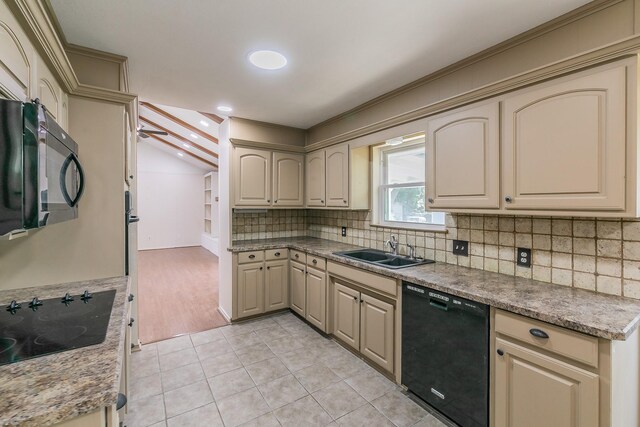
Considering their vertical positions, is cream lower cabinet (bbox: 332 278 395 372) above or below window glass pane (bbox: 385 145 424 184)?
below

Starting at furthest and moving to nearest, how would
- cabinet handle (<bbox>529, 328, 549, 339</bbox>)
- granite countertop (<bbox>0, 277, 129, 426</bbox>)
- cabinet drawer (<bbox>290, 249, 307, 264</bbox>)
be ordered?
cabinet drawer (<bbox>290, 249, 307, 264</bbox>) → cabinet handle (<bbox>529, 328, 549, 339</bbox>) → granite countertop (<bbox>0, 277, 129, 426</bbox>)

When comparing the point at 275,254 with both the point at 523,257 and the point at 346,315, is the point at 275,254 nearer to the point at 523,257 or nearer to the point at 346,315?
the point at 346,315

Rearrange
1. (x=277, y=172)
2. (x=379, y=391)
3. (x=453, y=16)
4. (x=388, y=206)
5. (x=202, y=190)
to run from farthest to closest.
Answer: (x=202, y=190) → (x=277, y=172) → (x=388, y=206) → (x=379, y=391) → (x=453, y=16)

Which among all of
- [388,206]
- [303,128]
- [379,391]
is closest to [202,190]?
[303,128]

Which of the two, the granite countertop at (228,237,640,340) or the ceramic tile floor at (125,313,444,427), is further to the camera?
the ceramic tile floor at (125,313,444,427)

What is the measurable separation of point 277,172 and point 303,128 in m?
0.76

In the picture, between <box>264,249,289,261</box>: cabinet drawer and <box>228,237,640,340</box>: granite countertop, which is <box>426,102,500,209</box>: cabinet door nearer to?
<box>228,237,640,340</box>: granite countertop

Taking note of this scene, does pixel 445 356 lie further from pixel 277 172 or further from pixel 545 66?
pixel 277 172

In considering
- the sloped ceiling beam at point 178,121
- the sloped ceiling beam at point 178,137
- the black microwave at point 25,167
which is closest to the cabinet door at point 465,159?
the black microwave at point 25,167

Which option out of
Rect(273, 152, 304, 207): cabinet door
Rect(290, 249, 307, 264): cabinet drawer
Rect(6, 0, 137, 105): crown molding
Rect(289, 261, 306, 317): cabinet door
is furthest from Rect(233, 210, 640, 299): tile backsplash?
Rect(6, 0, 137, 105): crown molding

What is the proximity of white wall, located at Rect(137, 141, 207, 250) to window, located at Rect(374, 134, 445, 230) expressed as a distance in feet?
25.8

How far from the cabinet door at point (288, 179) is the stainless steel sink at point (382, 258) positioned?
1.15 m

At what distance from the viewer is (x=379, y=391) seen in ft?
7.02

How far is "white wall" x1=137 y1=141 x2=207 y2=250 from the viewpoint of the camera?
8.70m
